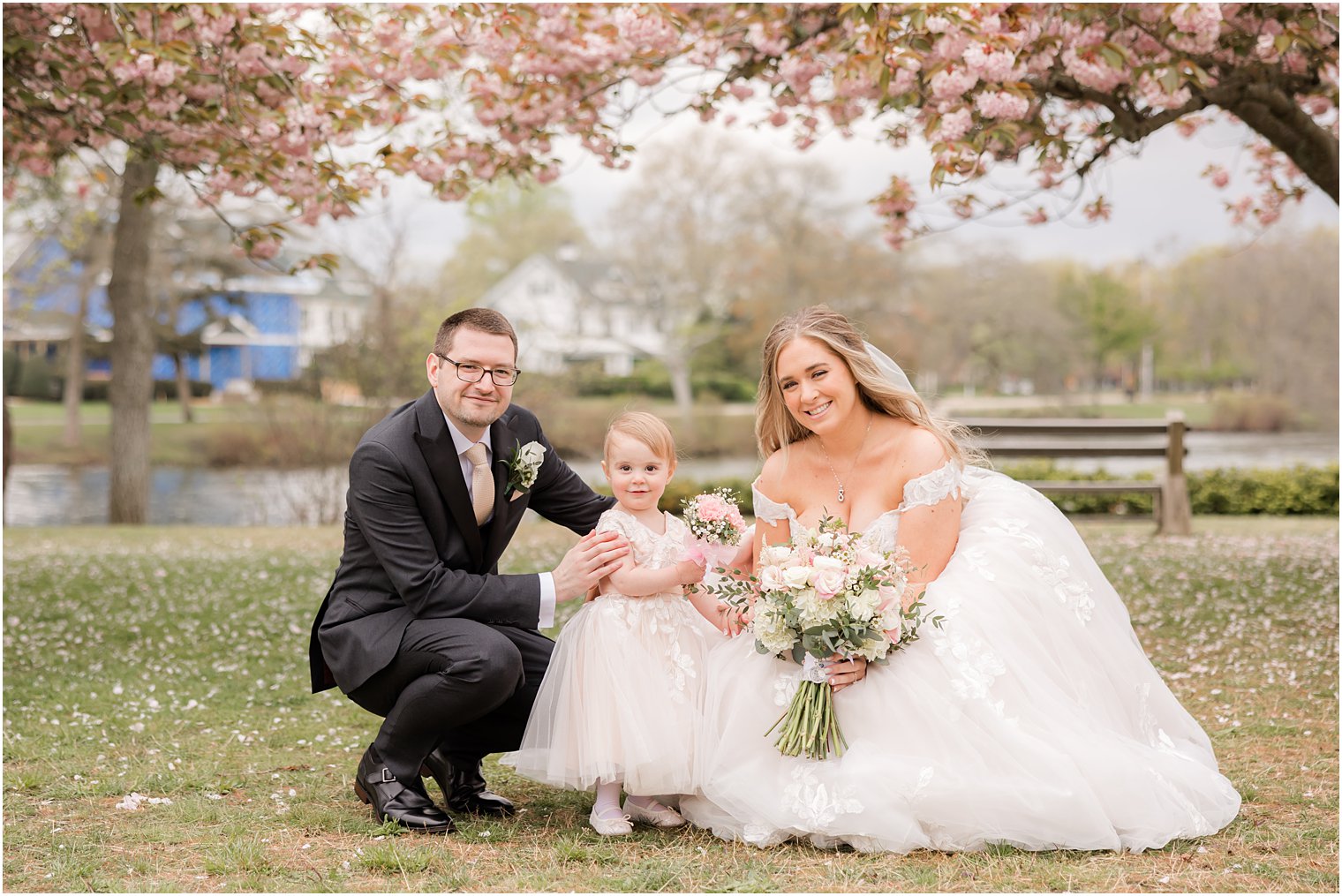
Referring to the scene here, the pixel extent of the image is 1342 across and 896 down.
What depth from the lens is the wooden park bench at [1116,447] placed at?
13.1 m

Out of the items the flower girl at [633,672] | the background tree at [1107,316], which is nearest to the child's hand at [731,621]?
the flower girl at [633,672]

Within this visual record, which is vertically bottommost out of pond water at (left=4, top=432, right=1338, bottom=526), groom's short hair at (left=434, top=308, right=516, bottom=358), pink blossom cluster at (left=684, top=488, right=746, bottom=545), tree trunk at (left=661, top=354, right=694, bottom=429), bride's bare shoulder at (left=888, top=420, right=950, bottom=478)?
pond water at (left=4, top=432, right=1338, bottom=526)

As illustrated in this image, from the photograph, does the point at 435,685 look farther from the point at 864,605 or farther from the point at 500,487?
the point at 864,605

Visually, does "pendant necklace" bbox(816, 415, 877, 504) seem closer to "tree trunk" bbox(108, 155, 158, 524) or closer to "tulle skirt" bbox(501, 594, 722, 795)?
"tulle skirt" bbox(501, 594, 722, 795)

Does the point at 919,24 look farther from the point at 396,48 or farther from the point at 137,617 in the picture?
the point at 137,617

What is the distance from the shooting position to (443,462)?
4516 mm

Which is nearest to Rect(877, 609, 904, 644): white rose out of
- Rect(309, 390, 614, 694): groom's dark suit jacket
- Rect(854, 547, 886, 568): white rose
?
Rect(854, 547, 886, 568): white rose

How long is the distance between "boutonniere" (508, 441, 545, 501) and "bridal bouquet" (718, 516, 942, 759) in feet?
3.42

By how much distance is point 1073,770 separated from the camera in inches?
155

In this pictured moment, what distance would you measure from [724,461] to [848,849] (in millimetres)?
27561

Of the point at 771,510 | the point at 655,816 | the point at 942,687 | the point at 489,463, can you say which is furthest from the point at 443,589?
the point at 942,687

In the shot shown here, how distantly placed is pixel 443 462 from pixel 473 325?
1.72 ft

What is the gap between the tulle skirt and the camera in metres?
4.19

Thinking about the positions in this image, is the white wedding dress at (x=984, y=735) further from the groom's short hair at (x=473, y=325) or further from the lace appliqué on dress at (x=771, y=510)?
the groom's short hair at (x=473, y=325)
